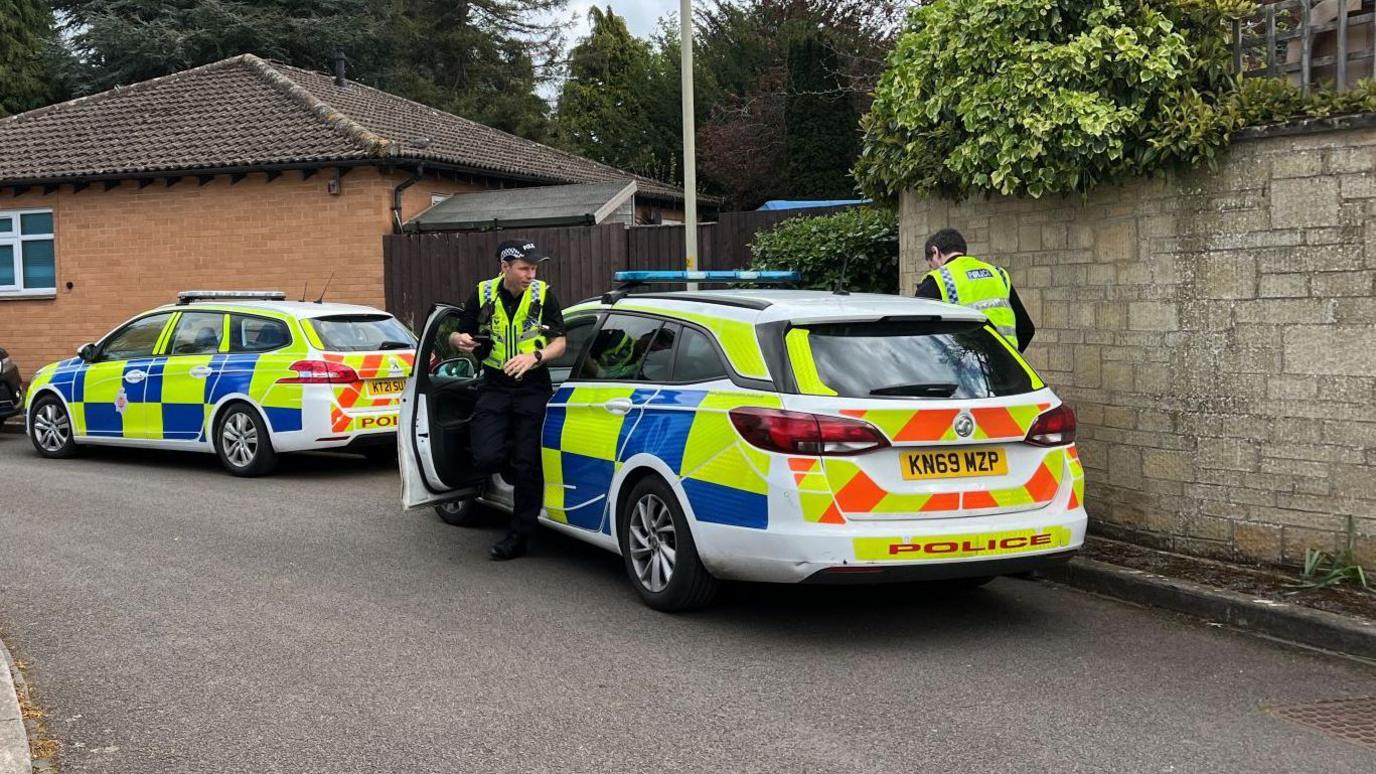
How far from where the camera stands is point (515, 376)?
23.1 ft

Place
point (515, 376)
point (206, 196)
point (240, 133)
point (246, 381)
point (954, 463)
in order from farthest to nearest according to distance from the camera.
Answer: point (240, 133) → point (206, 196) → point (246, 381) → point (515, 376) → point (954, 463)

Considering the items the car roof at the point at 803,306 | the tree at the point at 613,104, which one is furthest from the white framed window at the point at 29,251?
the tree at the point at 613,104

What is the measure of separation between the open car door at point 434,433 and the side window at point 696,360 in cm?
183

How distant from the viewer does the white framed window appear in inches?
784

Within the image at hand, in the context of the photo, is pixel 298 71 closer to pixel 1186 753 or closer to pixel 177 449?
pixel 177 449

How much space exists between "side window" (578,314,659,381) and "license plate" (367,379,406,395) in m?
4.05

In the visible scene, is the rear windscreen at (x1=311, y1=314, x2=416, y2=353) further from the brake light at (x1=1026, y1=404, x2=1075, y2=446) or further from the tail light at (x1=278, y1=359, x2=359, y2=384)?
the brake light at (x1=1026, y1=404, x2=1075, y2=446)

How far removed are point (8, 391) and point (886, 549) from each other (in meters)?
12.0

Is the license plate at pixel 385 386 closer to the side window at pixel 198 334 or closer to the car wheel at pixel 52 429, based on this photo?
the side window at pixel 198 334

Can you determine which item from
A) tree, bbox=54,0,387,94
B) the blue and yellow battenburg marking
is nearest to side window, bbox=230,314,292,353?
the blue and yellow battenburg marking

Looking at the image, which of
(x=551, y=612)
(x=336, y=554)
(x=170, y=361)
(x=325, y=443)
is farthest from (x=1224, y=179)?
(x=170, y=361)

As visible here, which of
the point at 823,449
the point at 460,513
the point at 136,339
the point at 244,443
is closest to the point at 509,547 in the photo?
the point at 460,513

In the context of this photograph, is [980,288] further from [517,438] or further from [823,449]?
[517,438]

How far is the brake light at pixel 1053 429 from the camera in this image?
5777mm
